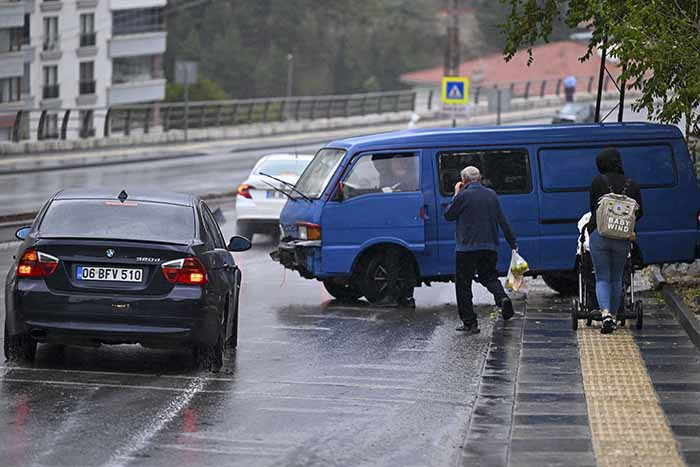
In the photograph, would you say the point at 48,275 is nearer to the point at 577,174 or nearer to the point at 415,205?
the point at 415,205

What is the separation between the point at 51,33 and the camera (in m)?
87.8

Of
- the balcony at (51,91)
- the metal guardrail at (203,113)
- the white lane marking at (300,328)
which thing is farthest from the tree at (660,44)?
the balcony at (51,91)

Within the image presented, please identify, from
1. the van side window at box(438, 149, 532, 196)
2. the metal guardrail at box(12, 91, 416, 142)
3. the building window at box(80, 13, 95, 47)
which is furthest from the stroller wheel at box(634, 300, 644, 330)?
the building window at box(80, 13, 95, 47)

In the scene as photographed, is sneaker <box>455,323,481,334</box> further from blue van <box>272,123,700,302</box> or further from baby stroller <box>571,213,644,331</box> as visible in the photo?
blue van <box>272,123,700,302</box>

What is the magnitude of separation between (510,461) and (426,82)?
9557cm

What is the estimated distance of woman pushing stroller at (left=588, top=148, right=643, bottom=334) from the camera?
532 inches

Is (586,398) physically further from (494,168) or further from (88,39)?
(88,39)

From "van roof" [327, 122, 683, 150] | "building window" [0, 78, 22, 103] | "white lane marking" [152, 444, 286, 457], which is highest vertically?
"building window" [0, 78, 22, 103]

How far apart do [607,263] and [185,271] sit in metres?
4.22

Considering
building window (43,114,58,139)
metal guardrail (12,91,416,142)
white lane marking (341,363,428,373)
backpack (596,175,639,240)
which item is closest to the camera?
white lane marking (341,363,428,373)

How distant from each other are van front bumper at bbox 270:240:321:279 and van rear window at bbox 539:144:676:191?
2.68 meters

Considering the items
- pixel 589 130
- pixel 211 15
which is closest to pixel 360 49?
pixel 211 15

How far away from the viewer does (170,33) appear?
112500 millimetres

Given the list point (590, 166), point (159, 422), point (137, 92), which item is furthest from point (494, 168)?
point (137, 92)
